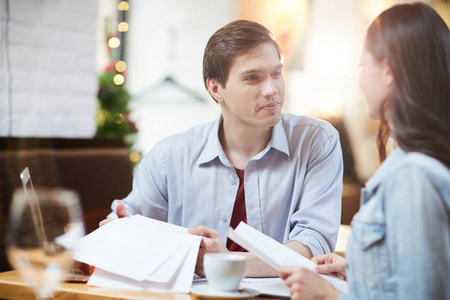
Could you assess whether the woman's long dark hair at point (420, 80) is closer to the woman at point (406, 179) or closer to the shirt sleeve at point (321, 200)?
the woman at point (406, 179)

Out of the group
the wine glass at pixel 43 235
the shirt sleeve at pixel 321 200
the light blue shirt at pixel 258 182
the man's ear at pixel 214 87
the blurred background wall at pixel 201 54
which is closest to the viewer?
the wine glass at pixel 43 235

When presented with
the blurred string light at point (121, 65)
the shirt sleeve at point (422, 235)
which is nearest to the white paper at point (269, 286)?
the shirt sleeve at point (422, 235)

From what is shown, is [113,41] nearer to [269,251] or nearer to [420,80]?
[269,251]

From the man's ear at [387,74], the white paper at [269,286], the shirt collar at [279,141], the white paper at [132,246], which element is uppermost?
the man's ear at [387,74]

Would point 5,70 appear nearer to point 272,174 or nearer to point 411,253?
point 272,174

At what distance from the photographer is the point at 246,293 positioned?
1.22 meters

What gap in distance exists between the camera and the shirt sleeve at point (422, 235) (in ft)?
3.16

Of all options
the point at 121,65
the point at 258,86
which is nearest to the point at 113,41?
the point at 121,65

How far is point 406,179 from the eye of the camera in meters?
0.99

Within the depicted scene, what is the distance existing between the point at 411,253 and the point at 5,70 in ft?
7.76

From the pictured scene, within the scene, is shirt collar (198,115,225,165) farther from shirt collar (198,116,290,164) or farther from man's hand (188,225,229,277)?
man's hand (188,225,229,277)

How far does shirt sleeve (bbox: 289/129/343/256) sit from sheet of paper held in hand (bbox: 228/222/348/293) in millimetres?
411

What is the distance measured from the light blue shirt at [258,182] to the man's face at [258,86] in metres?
0.11

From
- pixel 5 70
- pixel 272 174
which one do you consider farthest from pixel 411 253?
pixel 5 70
